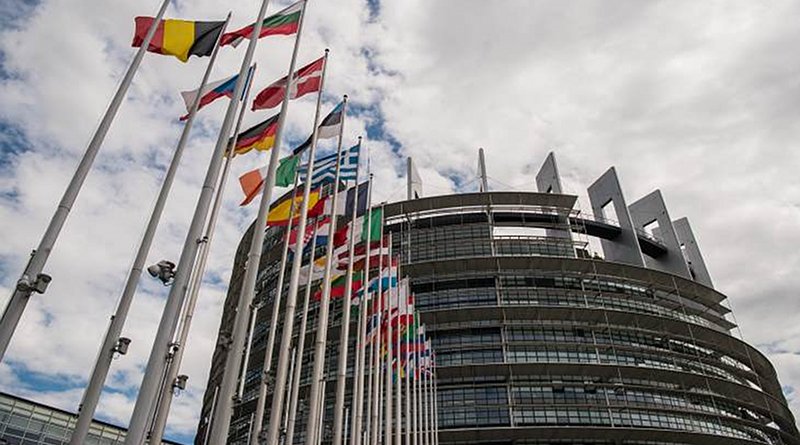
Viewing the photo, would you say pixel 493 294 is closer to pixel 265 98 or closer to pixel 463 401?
pixel 463 401

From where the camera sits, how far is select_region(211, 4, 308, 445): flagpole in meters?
11.5

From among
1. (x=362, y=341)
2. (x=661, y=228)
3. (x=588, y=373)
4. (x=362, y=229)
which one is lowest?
(x=362, y=341)

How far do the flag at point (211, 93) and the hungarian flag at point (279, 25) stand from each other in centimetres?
137

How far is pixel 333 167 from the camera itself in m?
20.1

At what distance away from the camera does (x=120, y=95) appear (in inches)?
533

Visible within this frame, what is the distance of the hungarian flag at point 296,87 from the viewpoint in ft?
57.1

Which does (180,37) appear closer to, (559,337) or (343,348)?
(343,348)

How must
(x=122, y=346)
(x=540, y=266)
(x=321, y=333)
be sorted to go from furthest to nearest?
(x=540, y=266), (x=321, y=333), (x=122, y=346)

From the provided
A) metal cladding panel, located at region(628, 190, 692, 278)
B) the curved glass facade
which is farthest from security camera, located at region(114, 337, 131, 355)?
metal cladding panel, located at region(628, 190, 692, 278)

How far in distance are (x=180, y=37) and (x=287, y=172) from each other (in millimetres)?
5926

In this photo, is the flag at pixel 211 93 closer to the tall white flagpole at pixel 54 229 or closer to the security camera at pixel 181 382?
the tall white flagpole at pixel 54 229

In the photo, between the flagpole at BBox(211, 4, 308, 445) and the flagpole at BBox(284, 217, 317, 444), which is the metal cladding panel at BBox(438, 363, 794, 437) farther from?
the flagpole at BBox(211, 4, 308, 445)

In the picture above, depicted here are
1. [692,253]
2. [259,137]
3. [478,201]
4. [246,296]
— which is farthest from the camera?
[692,253]

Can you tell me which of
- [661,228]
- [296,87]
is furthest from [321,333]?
[661,228]
